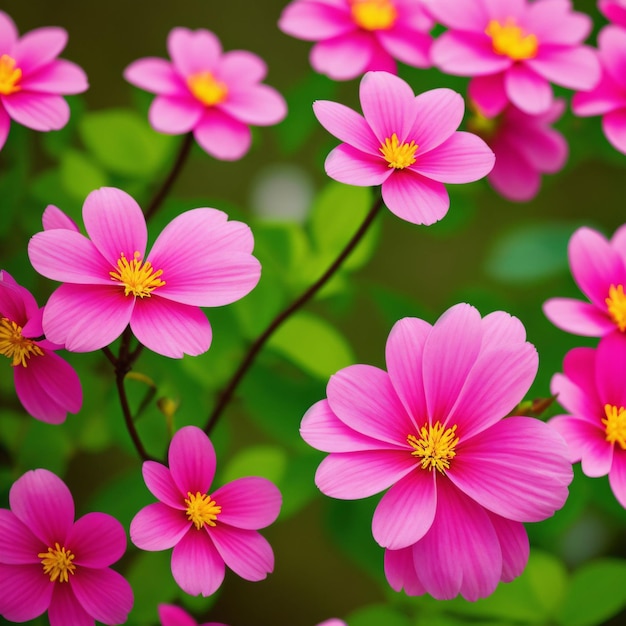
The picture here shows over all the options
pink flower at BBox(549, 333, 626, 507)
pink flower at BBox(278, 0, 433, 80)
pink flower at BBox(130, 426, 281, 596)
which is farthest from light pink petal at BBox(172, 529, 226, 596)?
pink flower at BBox(278, 0, 433, 80)

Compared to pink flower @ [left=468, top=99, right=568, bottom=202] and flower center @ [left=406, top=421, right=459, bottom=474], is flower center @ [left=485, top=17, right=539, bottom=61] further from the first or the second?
flower center @ [left=406, top=421, right=459, bottom=474]

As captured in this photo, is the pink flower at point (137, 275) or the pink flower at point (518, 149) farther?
the pink flower at point (518, 149)

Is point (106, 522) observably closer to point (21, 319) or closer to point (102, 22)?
point (21, 319)

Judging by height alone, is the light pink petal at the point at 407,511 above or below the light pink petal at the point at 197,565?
above

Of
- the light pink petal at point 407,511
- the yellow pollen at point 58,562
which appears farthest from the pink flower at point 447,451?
the yellow pollen at point 58,562

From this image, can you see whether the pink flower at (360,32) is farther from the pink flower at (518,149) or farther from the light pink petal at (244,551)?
Result: the light pink petal at (244,551)

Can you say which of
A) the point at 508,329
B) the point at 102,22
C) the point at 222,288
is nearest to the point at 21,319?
the point at 222,288
